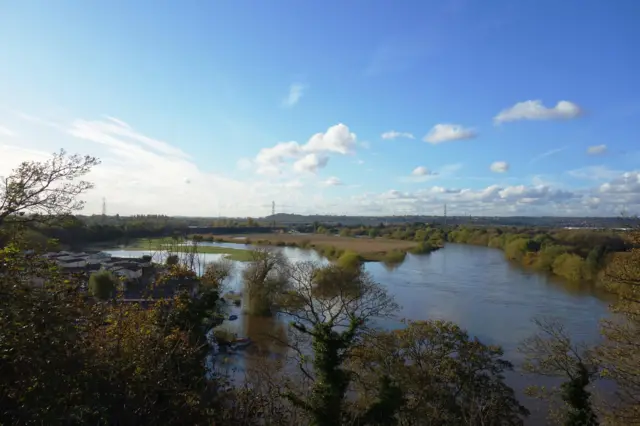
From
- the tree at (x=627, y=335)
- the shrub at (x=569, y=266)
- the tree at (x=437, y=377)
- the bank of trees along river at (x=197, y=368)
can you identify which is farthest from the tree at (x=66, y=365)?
the shrub at (x=569, y=266)

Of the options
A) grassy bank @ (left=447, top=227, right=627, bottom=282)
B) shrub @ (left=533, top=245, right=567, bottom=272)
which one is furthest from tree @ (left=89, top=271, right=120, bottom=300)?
shrub @ (left=533, top=245, right=567, bottom=272)

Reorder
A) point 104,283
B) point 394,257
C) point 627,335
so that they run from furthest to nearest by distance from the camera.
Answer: point 394,257, point 104,283, point 627,335

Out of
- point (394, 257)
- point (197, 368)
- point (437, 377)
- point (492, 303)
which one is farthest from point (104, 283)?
point (394, 257)

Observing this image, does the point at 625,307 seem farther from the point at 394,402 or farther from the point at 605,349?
the point at 394,402

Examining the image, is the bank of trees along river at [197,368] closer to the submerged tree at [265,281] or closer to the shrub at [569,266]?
the submerged tree at [265,281]

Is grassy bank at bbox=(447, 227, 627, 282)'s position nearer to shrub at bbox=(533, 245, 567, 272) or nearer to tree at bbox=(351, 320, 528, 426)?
shrub at bbox=(533, 245, 567, 272)

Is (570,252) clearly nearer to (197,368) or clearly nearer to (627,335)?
(627,335)

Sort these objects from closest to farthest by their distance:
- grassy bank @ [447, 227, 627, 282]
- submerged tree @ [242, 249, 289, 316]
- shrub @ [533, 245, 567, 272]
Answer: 1. submerged tree @ [242, 249, 289, 316]
2. grassy bank @ [447, 227, 627, 282]
3. shrub @ [533, 245, 567, 272]
